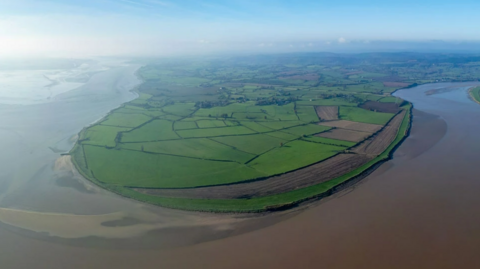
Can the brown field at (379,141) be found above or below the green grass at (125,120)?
below

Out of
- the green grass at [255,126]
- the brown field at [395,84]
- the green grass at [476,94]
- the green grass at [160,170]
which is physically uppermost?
the brown field at [395,84]

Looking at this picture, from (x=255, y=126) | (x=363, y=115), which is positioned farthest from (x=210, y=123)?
(x=363, y=115)

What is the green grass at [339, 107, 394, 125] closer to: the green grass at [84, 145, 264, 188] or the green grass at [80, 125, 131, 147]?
the green grass at [84, 145, 264, 188]

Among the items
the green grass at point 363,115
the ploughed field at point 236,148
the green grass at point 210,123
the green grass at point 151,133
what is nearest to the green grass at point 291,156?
the ploughed field at point 236,148

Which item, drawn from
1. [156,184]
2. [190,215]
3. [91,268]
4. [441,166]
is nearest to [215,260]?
[190,215]

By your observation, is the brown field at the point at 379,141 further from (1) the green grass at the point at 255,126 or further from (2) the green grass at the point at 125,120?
(2) the green grass at the point at 125,120

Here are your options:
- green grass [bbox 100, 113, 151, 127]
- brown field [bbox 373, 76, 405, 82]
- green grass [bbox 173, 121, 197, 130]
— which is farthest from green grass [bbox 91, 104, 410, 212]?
brown field [bbox 373, 76, 405, 82]

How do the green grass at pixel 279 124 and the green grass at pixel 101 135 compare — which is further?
the green grass at pixel 279 124

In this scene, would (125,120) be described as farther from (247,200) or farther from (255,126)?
(247,200)
